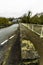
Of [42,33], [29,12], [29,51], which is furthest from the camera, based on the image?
[29,12]

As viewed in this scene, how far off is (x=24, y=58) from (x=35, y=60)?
0.52 ft

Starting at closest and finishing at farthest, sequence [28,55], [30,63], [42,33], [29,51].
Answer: [30,63]
[28,55]
[29,51]
[42,33]

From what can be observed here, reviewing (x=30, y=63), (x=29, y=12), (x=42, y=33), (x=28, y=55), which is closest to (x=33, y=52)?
(x=28, y=55)

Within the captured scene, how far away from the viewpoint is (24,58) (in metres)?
2.61

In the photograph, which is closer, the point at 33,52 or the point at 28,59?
the point at 28,59

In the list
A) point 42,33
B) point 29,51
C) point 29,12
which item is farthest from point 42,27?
point 29,12

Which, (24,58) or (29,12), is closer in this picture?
(24,58)

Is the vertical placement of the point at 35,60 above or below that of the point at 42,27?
above

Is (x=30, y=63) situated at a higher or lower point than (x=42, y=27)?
higher

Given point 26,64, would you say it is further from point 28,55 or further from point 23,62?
point 28,55

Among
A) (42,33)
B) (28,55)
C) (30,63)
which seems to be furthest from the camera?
(42,33)

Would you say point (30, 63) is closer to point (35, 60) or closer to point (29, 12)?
point (35, 60)

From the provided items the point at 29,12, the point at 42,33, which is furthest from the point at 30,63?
the point at 29,12

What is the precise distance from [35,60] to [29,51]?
0.39 metres
